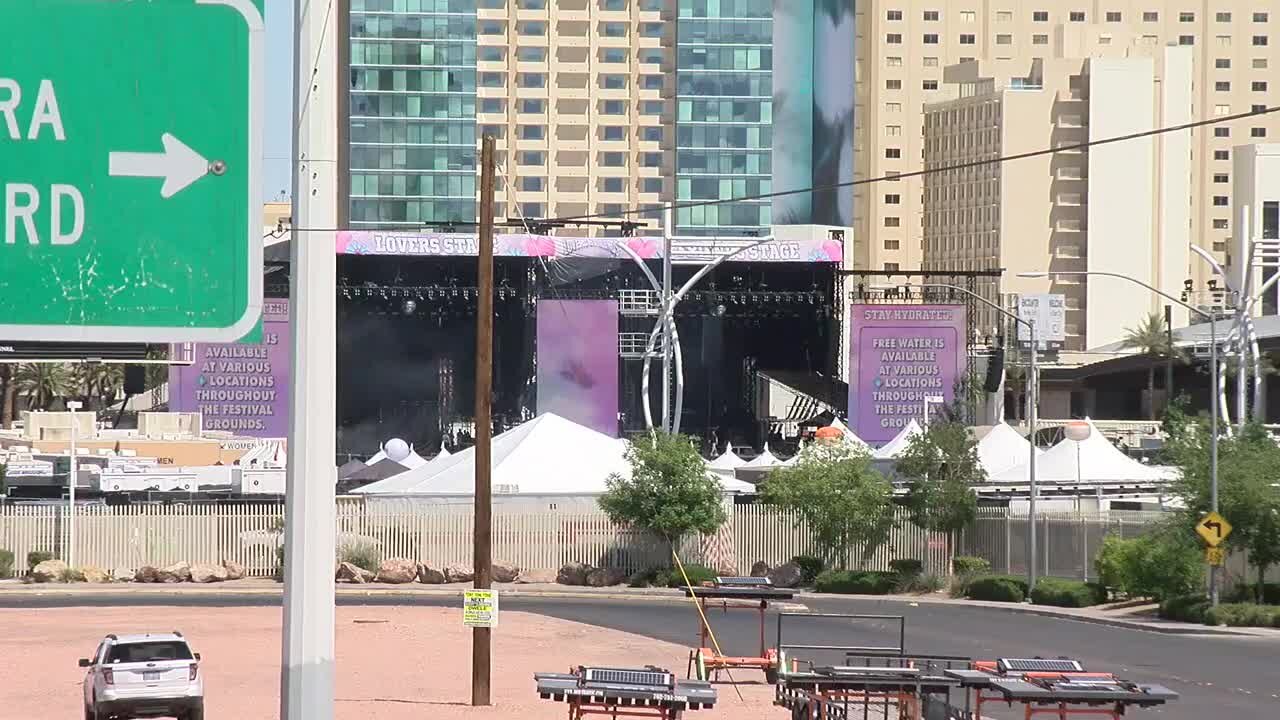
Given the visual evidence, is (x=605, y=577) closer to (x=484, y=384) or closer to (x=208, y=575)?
(x=208, y=575)

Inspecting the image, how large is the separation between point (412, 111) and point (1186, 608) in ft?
361

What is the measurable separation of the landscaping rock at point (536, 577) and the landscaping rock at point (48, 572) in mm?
12749

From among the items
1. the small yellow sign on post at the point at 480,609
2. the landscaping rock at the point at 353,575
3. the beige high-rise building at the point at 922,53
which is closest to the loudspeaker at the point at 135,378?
the small yellow sign on post at the point at 480,609

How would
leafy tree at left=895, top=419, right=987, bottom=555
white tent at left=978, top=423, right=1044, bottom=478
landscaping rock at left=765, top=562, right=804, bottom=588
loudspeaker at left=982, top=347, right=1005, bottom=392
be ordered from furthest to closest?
1. white tent at left=978, top=423, right=1044, bottom=478
2. loudspeaker at left=982, top=347, right=1005, bottom=392
3. landscaping rock at left=765, top=562, right=804, bottom=588
4. leafy tree at left=895, top=419, right=987, bottom=555

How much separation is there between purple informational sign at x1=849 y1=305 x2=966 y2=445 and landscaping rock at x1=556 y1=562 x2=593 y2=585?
46555mm

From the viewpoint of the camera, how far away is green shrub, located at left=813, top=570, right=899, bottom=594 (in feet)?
174

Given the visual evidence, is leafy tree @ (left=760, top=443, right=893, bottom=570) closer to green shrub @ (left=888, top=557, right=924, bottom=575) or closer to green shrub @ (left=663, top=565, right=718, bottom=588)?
green shrub @ (left=888, top=557, right=924, bottom=575)

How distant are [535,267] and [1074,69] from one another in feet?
288

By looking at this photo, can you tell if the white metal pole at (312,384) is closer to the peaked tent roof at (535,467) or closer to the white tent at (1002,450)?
the peaked tent roof at (535,467)

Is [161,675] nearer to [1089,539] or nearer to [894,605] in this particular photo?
[894,605]

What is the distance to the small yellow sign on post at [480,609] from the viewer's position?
76.5ft

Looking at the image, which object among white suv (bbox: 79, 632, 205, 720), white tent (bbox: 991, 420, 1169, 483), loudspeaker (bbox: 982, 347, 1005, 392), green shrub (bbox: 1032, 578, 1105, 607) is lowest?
green shrub (bbox: 1032, 578, 1105, 607)

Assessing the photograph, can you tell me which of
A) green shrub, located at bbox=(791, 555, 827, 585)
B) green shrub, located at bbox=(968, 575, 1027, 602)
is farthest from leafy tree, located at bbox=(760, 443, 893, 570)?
green shrub, located at bbox=(968, 575, 1027, 602)

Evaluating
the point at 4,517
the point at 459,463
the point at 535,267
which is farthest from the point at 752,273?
the point at 4,517
